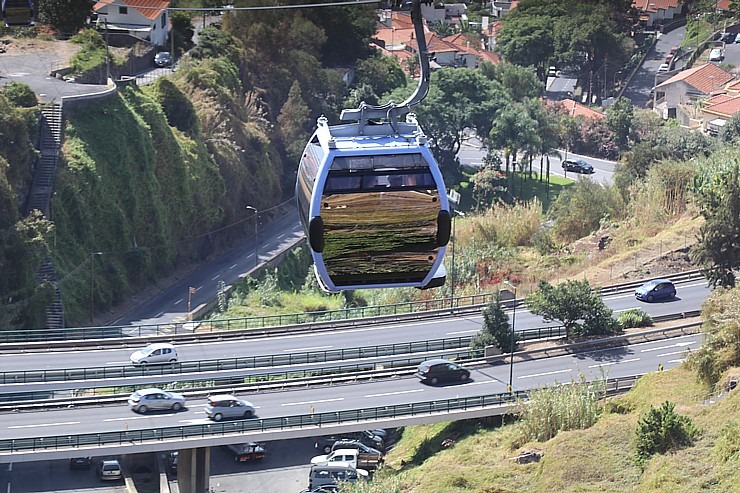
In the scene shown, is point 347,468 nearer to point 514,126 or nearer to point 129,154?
point 129,154

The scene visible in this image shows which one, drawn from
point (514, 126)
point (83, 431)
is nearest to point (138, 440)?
point (83, 431)

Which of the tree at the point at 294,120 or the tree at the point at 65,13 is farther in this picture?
the tree at the point at 294,120

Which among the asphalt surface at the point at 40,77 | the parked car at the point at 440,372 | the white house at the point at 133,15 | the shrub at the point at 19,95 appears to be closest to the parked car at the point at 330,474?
the parked car at the point at 440,372

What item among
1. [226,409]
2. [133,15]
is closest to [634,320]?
[226,409]

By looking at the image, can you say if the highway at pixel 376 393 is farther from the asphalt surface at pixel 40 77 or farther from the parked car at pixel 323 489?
the asphalt surface at pixel 40 77

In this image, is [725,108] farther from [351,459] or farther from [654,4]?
[351,459]

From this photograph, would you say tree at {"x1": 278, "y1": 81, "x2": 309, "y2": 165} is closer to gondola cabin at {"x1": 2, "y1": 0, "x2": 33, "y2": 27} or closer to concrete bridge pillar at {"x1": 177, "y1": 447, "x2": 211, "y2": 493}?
concrete bridge pillar at {"x1": 177, "y1": 447, "x2": 211, "y2": 493}

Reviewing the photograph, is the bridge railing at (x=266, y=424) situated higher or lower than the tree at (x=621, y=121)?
higher
